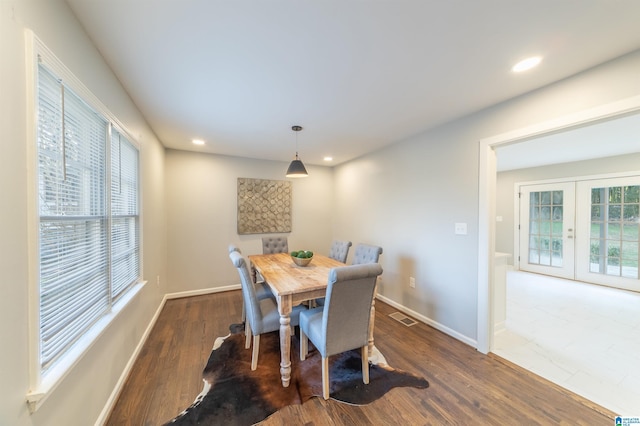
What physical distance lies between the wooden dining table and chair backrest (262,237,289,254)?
948 millimetres

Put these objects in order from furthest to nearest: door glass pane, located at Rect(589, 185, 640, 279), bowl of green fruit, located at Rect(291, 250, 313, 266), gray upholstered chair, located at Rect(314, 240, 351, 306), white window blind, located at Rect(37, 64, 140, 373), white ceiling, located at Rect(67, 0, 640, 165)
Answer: door glass pane, located at Rect(589, 185, 640, 279) → gray upholstered chair, located at Rect(314, 240, 351, 306) → bowl of green fruit, located at Rect(291, 250, 313, 266) → white ceiling, located at Rect(67, 0, 640, 165) → white window blind, located at Rect(37, 64, 140, 373)

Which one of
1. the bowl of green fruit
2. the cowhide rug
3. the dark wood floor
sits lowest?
the dark wood floor

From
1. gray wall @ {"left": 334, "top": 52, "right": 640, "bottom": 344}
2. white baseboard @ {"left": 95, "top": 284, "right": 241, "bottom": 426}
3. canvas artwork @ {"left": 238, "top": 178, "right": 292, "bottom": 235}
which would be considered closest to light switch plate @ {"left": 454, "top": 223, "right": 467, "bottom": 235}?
gray wall @ {"left": 334, "top": 52, "right": 640, "bottom": 344}

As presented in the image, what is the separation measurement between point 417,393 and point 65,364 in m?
2.19

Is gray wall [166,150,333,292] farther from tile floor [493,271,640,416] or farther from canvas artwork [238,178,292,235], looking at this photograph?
tile floor [493,271,640,416]

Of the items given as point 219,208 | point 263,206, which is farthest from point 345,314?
point 219,208

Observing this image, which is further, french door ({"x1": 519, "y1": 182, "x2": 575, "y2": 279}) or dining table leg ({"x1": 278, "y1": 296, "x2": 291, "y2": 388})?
french door ({"x1": 519, "y1": 182, "x2": 575, "y2": 279})

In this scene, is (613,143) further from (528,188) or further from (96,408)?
(96,408)

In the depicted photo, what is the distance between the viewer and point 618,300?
3617mm

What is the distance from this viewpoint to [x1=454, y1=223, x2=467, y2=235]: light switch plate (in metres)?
2.54

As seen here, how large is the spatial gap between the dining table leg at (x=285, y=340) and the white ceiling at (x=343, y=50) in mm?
1803

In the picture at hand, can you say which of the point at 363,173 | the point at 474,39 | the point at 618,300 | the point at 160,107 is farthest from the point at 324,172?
the point at 618,300

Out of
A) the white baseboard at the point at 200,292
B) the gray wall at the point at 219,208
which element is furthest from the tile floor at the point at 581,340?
the white baseboard at the point at 200,292

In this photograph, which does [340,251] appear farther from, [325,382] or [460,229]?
[325,382]
